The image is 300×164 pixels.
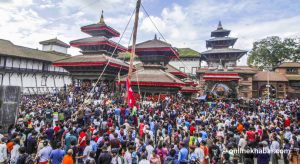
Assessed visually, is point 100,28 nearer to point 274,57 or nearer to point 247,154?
point 247,154

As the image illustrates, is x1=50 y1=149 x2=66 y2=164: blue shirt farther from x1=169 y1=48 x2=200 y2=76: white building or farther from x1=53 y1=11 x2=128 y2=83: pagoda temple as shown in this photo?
x1=169 y1=48 x2=200 y2=76: white building

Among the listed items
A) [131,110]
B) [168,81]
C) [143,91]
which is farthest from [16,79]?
[131,110]

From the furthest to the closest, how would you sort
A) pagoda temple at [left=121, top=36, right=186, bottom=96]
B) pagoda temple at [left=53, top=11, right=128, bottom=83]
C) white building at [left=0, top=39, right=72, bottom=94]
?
white building at [left=0, top=39, right=72, bottom=94] < pagoda temple at [left=53, top=11, right=128, bottom=83] < pagoda temple at [left=121, top=36, right=186, bottom=96]

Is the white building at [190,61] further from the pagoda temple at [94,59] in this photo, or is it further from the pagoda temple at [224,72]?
the pagoda temple at [94,59]

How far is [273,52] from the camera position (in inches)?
2137

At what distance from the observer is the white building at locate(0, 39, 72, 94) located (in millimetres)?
32656

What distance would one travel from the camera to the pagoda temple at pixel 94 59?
29.8 m

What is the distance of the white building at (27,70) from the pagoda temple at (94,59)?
3294 millimetres

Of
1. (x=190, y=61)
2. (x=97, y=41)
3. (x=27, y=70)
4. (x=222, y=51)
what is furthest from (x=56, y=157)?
(x=190, y=61)

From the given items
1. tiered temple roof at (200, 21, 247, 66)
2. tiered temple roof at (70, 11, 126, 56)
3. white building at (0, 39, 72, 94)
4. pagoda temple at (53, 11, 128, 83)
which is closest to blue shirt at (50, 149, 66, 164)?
pagoda temple at (53, 11, 128, 83)

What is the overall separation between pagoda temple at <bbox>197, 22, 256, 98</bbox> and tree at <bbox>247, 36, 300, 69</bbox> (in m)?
12.2

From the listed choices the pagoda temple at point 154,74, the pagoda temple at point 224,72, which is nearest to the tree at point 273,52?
the pagoda temple at point 224,72

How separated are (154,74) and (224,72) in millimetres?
14800

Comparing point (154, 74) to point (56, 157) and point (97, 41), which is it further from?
point (56, 157)
